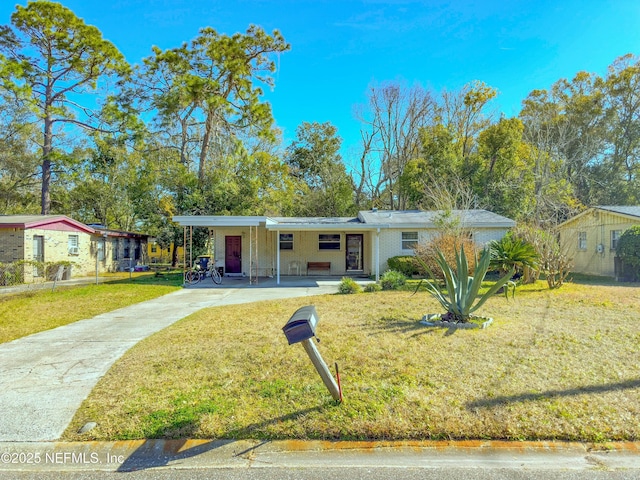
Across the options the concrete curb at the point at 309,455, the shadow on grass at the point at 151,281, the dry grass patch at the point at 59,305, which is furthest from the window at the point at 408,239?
the concrete curb at the point at 309,455

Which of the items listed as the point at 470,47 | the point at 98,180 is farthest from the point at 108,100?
the point at 470,47

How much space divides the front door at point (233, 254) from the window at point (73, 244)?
789cm

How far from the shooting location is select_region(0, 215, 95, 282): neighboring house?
15.9 meters

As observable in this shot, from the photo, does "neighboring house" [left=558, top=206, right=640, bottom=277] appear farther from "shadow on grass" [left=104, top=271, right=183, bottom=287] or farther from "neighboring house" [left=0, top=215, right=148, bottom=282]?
"neighboring house" [left=0, top=215, right=148, bottom=282]

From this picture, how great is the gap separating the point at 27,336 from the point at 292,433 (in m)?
5.89

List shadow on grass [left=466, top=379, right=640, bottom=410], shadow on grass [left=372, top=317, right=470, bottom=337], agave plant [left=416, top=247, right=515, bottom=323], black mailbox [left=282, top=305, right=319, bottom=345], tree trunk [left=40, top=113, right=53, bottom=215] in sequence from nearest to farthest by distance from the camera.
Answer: black mailbox [left=282, top=305, right=319, bottom=345] < shadow on grass [left=466, top=379, right=640, bottom=410] < shadow on grass [left=372, top=317, right=470, bottom=337] < agave plant [left=416, top=247, right=515, bottom=323] < tree trunk [left=40, top=113, right=53, bottom=215]

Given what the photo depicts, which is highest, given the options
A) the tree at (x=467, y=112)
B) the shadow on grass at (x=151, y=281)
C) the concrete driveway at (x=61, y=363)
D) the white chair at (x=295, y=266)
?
the tree at (x=467, y=112)

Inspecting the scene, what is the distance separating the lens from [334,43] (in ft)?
57.7

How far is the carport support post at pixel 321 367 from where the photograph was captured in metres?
3.40

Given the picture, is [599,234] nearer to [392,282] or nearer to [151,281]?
[392,282]

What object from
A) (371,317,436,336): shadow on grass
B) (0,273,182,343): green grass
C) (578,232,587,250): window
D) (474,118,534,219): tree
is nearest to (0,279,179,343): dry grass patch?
(0,273,182,343): green grass

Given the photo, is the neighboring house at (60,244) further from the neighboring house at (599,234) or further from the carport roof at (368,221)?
the neighboring house at (599,234)

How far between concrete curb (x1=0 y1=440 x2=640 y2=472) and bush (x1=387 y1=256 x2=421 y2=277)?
493 inches

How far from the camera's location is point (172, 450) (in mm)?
3059
